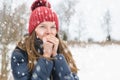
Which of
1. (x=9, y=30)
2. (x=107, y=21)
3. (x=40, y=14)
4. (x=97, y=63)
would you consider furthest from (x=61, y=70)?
(x=107, y=21)

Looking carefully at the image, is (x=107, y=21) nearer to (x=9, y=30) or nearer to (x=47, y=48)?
(x=9, y=30)

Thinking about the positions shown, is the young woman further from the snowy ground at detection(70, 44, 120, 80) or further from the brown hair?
the snowy ground at detection(70, 44, 120, 80)

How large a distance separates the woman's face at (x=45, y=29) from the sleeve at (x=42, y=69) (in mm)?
217

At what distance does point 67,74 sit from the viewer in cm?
331

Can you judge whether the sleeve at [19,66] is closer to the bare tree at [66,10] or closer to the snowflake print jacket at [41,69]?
the snowflake print jacket at [41,69]

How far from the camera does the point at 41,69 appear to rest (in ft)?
10.6

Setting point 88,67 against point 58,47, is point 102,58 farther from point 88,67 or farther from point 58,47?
point 58,47

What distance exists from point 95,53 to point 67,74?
17.7 metres

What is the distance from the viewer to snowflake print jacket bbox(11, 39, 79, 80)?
127 inches

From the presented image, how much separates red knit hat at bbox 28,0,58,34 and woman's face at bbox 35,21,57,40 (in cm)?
5

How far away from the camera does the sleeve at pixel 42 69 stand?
10.5 ft

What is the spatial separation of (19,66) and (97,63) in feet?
48.9

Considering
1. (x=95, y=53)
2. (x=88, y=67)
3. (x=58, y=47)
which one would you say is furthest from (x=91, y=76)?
(x=58, y=47)

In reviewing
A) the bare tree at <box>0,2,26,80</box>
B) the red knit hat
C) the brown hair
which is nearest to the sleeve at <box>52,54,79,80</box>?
the brown hair
